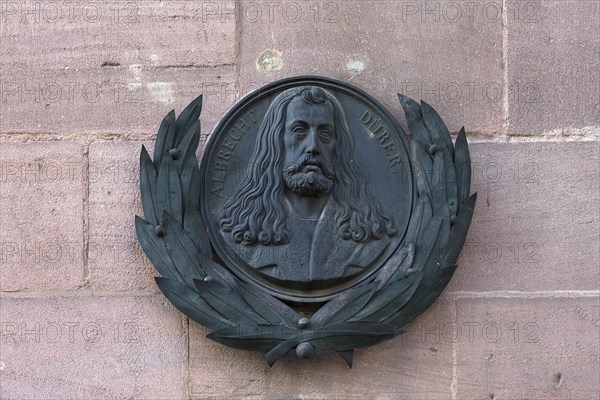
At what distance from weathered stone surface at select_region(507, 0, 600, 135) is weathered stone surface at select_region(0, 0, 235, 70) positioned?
1.39m

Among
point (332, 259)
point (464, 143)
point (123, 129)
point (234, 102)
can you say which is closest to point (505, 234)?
point (464, 143)

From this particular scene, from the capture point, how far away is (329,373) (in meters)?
5.55

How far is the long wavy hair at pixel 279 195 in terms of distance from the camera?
5.54 metres

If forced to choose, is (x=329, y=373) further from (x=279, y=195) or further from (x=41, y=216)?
(x=41, y=216)

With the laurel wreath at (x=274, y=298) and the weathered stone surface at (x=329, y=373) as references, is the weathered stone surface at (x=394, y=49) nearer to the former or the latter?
the laurel wreath at (x=274, y=298)

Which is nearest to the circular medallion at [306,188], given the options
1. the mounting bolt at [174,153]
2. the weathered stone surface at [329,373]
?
the mounting bolt at [174,153]

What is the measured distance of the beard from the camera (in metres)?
5.52

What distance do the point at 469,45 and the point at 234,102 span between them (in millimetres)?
1181

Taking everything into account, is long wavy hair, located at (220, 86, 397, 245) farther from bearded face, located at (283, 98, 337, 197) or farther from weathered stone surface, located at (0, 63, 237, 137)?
weathered stone surface, located at (0, 63, 237, 137)

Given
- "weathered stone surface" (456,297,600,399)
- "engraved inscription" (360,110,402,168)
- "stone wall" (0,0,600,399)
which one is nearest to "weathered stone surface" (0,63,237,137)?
"stone wall" (0,0,600,399)

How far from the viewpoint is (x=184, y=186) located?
18.2 feet

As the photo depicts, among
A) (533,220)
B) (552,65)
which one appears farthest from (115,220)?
(552,65)

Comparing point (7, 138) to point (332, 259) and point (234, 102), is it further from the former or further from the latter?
point (332, 259)

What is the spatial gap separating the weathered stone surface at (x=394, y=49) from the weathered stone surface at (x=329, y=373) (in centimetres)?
112
